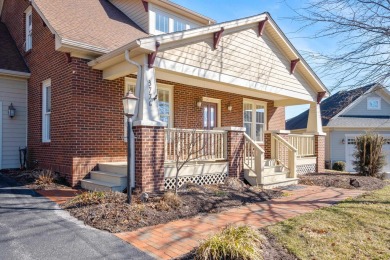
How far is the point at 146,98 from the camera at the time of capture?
7.14m

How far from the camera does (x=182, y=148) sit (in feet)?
26.8

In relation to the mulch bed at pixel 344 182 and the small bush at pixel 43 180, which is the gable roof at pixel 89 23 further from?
the mulch bed at pixel 344 182

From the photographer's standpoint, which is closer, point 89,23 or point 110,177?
point 110,177

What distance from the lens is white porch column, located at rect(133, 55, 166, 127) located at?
7.07 meters

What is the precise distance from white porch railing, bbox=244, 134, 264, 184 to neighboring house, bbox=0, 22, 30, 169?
7888mm

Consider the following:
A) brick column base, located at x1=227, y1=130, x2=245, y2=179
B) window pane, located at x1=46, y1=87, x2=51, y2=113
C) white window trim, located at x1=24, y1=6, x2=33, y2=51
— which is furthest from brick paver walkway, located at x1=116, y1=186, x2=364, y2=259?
white window trim, located at x1=24, y1=6, x2=33, y2=51

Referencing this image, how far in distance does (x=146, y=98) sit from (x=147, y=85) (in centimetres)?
32

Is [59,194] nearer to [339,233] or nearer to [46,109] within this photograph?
[46,109]

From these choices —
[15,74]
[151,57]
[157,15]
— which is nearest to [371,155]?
[151,57]

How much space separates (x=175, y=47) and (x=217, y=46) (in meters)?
1.81

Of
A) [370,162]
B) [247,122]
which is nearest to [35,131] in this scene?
[247,122]

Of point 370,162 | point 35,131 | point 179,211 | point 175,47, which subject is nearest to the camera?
point 179,211

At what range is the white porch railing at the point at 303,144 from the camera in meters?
12.2

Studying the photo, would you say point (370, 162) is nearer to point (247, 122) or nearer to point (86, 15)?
point (247, 122)
